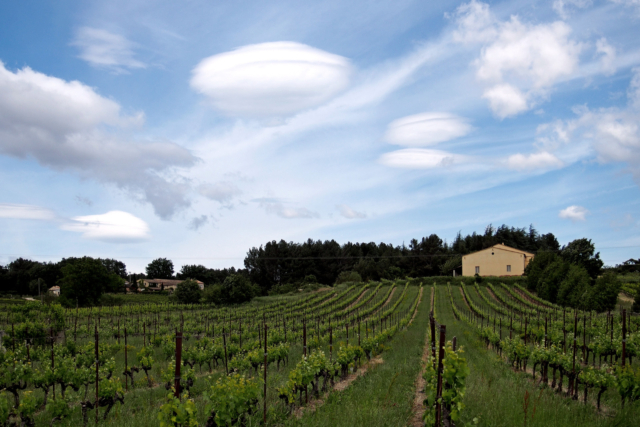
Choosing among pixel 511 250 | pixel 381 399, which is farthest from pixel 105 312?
pixel 511 250

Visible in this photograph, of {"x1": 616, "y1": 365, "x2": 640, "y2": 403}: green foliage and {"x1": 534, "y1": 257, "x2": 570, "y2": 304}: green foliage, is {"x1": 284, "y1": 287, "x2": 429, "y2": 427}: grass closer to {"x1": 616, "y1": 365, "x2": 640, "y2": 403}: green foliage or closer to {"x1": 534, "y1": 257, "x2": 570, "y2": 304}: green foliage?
{"x1": 616, "y1": 365, "x2": 640, "y2": 403}: green foliage

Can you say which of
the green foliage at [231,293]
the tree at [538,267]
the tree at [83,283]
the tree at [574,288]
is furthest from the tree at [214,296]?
the tree at [574,288]

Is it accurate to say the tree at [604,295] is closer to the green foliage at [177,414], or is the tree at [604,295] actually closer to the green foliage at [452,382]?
the green foliage at [452,382]

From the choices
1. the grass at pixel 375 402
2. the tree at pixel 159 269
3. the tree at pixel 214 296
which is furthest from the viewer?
the tree at pixel 159 269

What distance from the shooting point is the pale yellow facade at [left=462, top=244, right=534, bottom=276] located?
2224 inches

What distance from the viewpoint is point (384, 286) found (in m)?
56.7

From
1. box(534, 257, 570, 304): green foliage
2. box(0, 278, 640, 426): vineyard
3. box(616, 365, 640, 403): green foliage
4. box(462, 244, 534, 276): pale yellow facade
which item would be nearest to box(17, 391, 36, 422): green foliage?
box(0, 278, 640, 426): vineyard

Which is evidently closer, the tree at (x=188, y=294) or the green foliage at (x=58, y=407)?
the green foliage at (x=58, y=407)

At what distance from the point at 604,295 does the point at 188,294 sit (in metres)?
43.2

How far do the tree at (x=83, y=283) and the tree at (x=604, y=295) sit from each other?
53.2 m

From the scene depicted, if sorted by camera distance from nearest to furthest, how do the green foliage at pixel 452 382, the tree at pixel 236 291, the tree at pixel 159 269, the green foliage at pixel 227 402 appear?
the green foliage at pixel 452 382 < the green foliage at pixel 227 402 < the tree at pixel 236 291 < the tree at pixel 159 269

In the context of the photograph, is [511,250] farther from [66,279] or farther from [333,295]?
[66,279]

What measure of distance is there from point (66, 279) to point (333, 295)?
3345cm

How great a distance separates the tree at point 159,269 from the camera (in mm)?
100625
